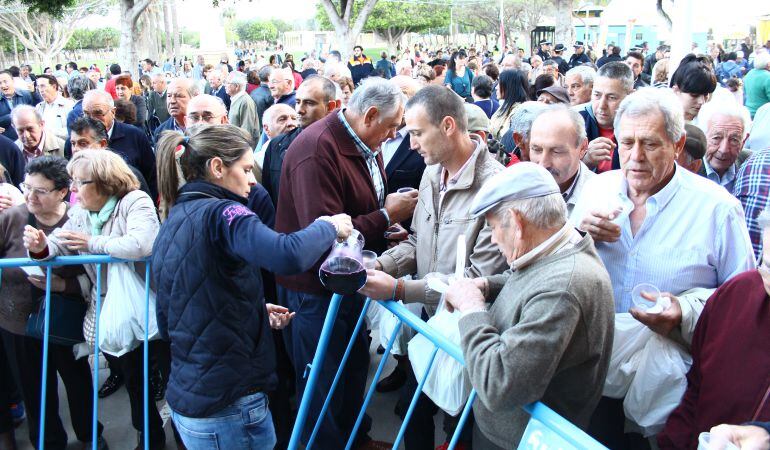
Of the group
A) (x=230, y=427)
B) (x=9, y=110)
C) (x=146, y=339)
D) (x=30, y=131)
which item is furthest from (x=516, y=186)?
(x=9, y=110)

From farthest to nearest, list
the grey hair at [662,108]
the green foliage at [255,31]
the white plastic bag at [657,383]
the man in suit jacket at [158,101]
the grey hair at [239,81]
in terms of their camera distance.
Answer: the green foliage at [255,31], the man in suit jacket at [158,101], the grey hair at [239,81], the grey hair at [662,108], the white plastic bag at [657,383]

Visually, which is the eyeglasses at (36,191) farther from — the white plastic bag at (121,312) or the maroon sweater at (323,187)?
the maroon sweater at (323,187)

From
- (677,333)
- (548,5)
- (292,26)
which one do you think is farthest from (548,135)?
(292,26)

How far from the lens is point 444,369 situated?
2.26 meters

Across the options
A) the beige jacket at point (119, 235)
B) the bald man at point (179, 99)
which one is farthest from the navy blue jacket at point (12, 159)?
the beige jacket at point (119, 235)

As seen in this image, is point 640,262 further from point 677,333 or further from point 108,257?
point 108,257

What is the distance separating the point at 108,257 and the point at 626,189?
258 cm

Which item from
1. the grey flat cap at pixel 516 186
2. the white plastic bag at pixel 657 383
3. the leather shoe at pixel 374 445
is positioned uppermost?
the grey flat cap at pixel 516 186

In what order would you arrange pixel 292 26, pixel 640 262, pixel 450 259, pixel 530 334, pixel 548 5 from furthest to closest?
pixel 292 26, pixel 548 5, pixel 450 259, pixel 640 262, pixel 530 334

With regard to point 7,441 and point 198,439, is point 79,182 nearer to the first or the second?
point 198,439

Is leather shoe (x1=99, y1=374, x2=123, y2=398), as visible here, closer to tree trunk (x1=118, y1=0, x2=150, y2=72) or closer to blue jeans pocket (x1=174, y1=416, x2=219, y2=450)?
blue jeans pocket (x1=174, y1=416, x2=219, y2=450)

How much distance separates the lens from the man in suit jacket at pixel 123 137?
5395 mm

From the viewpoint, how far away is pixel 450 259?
2826 mm

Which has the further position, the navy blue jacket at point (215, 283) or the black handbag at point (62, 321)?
the black handbag at point (62, 321)
